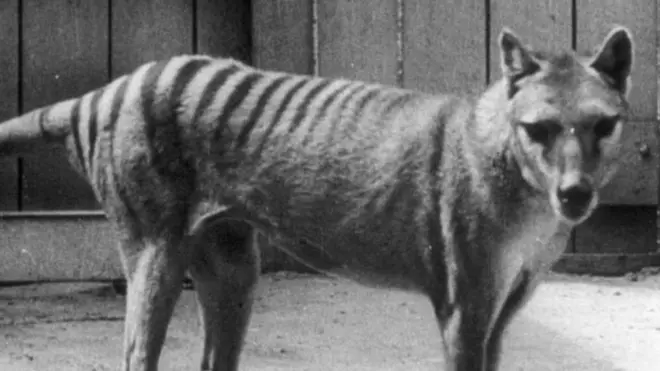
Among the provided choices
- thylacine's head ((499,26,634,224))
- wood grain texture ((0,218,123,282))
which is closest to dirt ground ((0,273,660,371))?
wood grain texture ((0,218,123,282))

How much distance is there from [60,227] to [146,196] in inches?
90.9

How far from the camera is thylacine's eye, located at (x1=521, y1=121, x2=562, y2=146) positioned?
2046 mm

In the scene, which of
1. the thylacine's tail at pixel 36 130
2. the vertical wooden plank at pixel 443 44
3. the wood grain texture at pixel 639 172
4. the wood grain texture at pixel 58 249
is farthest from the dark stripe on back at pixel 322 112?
the wood grain texture at pixel 639 172

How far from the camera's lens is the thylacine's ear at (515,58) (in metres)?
2.13

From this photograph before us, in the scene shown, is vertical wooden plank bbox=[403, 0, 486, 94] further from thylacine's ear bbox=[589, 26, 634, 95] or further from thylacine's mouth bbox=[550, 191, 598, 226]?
thylacine's mouth bbox=[550, 191, 598, 226]

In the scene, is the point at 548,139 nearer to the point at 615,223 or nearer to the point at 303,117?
the point at 303,117

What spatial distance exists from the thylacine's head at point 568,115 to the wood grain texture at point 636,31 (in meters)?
2.84

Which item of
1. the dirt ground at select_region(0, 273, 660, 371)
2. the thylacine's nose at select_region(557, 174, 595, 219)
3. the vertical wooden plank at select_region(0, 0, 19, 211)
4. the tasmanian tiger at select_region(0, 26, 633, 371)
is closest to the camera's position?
the thylacine's nose at select_region(557, 174, 595, 219)

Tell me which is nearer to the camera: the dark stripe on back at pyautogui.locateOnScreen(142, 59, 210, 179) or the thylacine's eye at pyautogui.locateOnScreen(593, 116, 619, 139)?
the thylacine's eye at pyautogui.locateOnScreen(593, 116, 619, 139)

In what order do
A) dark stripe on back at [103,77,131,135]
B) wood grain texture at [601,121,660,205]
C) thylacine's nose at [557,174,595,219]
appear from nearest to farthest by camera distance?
1. thylacine's nose at [557,174,595,219]
2. dark stripe on back at [103,77,131,135]
3. wood grain texture at [601,121,660,205]

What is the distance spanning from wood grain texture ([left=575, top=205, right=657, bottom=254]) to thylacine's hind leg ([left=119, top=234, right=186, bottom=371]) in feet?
9.55

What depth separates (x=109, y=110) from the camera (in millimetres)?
2514

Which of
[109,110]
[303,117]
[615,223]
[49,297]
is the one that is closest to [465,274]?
[303,117]

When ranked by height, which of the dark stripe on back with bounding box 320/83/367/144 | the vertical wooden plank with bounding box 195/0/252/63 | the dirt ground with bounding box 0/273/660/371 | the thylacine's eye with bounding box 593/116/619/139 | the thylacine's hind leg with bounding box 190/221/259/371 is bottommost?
the dirt ground with bounding box 0/273/660/371
